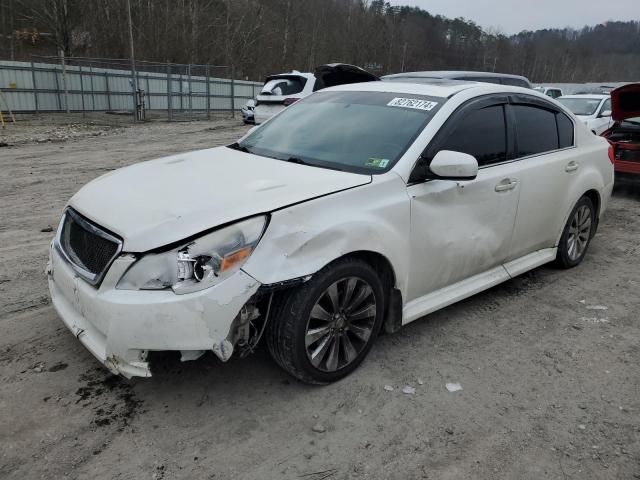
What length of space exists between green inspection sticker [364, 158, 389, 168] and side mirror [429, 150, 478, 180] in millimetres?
286

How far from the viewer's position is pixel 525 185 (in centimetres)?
403

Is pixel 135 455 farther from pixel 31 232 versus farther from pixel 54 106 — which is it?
pixel 54 106

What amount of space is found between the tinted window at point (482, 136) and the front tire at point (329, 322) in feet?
3.68

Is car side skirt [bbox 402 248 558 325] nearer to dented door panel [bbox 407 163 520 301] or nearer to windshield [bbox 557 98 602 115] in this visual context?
dented door panel [bbox 407 163 520 301]

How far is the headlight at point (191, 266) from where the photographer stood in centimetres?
248

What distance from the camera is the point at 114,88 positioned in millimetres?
22000

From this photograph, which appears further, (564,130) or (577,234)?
(577,234)

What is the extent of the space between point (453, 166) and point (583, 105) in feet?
38.7

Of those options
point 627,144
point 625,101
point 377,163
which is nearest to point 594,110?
point 627,144

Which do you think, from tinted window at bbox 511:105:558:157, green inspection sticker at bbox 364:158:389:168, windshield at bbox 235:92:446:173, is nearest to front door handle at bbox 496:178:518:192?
tinted window at bbox 511:105:558:157

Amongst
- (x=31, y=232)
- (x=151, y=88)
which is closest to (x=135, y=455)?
(x=31, y=232)

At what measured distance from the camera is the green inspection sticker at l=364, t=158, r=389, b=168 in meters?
3.25

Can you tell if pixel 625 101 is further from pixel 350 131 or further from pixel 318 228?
pixel 318 228

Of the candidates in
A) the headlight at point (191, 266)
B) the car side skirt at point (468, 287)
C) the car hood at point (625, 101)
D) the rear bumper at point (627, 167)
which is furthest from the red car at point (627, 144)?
the headlight at point (191, 266)
